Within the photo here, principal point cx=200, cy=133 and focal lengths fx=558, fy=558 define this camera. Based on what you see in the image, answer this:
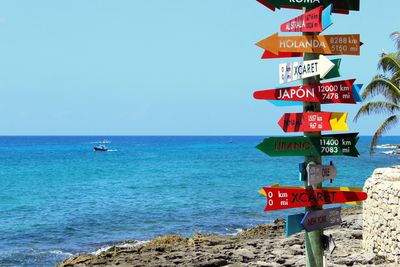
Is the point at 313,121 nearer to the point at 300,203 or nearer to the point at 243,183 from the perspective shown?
the point at 300,203

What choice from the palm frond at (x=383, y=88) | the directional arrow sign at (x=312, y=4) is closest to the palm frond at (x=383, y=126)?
the palm frond at (x=383, y=88)

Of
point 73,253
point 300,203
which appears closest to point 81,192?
point 73,253

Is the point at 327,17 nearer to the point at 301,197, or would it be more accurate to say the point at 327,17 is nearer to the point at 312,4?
the point at 312,4

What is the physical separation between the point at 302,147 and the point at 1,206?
121 feet

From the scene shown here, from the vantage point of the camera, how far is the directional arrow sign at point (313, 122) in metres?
7.19

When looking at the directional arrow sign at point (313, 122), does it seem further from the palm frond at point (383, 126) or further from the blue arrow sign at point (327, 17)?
the palm frond at point (383, 126)

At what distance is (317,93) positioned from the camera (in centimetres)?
742

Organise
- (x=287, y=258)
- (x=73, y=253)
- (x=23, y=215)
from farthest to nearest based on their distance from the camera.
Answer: (x=23, y=215)
(x=73, y=253)
(x=287, y=258)

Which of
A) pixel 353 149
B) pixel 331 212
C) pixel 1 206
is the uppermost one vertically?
pixel 353 149

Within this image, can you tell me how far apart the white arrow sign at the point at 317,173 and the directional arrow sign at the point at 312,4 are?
85.7 inches

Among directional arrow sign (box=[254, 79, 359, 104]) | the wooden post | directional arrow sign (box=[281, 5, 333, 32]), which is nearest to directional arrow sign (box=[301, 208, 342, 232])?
the wooden post

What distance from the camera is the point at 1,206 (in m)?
40.4

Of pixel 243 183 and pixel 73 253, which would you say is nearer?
pixel 73 253

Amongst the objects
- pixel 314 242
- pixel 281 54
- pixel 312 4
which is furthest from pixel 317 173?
pixel 312 4
